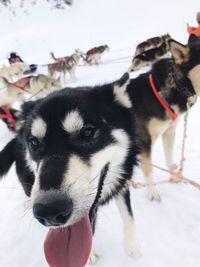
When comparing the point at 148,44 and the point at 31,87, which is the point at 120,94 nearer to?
the point at 31,87

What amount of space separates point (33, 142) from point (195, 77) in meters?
1.22

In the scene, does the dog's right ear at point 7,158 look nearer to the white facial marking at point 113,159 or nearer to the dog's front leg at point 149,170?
the white facial marking at point 113,159

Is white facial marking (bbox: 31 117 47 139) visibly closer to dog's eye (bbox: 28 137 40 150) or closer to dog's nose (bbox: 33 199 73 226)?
dog's eye (bbox: 28 137 40 150)

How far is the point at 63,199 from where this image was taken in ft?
3.10

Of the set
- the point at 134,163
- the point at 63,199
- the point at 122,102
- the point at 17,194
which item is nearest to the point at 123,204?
the point at 134,163

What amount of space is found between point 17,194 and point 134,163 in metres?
1.40

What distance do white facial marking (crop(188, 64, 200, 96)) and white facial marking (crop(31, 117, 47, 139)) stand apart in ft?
3.88

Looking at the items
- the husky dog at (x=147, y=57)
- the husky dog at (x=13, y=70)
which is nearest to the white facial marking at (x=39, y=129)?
the husky dog at (x=147, y=57)

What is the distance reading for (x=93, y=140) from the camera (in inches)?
46.0

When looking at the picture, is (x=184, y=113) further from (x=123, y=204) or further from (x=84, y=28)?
(x=84, y=28)

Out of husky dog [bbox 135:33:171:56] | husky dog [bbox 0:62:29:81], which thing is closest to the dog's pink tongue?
husky dog [bbox 135:33:171:56]

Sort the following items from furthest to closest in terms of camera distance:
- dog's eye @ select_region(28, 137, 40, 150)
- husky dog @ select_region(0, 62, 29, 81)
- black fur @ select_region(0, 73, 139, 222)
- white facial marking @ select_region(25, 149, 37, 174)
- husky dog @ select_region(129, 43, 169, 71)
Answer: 1. husky dog @ select_region(0, 62, 29, 81)
2. husky dog @ select_region(129, 43, 169, 71)
3. white facial marking @ select_region(25, 149, 37, 174)
4. dog's eye @ select_region(28, 137, 40, 150)
5. black fur @ select_region(0, 73, 139, 222)

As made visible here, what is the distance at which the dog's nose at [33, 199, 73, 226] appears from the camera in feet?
3.04

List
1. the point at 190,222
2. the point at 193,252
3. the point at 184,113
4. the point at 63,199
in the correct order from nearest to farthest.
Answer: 1. the point at 63,199
2. the point at 193,252
3. the point at 190,222
4. the point at 184,113
